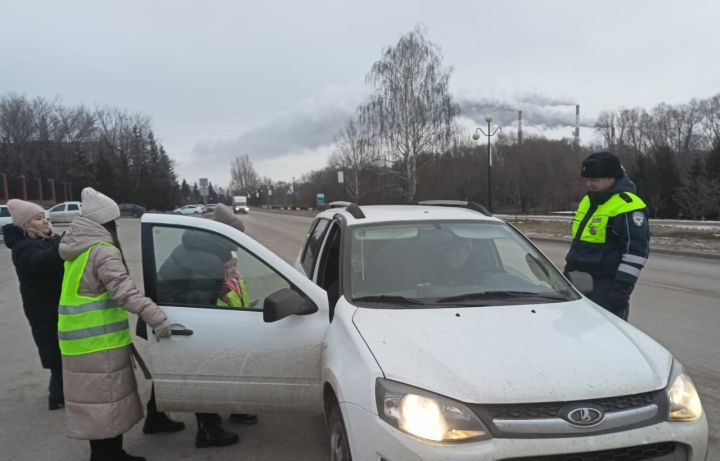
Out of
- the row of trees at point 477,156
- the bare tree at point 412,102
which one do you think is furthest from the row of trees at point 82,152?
the bare tree at point 412,102

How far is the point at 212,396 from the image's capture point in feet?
10.6

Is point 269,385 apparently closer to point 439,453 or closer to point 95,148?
point 439,453

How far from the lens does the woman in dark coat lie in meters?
4.10

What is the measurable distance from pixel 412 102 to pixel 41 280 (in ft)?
118

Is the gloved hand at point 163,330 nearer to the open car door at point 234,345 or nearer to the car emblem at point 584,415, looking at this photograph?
the open car door at point 234,345

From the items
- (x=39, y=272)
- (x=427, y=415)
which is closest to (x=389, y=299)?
(x=427, y=415)

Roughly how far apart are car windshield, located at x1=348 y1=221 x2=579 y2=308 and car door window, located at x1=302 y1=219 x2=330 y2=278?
81 centimetres

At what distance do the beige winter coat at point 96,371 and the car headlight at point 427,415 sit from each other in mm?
1749

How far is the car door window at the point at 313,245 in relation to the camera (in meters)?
4.36

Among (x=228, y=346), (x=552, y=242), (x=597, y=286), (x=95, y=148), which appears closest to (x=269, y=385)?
(x=228, y=346)

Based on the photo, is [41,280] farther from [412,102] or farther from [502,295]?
[412,102]

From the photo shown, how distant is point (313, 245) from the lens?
4762 mm

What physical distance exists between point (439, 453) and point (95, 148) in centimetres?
9572

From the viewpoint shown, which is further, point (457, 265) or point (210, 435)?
point (210, 435)
